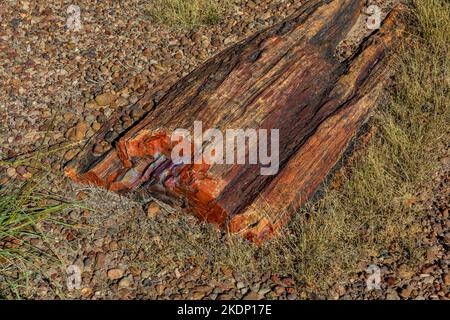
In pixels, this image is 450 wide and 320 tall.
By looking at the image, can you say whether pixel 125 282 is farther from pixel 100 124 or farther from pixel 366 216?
pixel 366 216

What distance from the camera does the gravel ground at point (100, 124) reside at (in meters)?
3.68

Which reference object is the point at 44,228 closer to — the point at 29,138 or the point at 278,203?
the point at 29,138

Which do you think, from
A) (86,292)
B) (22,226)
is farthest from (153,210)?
(22,226)

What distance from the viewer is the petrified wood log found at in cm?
384

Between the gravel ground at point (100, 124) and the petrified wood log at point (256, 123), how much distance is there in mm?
203

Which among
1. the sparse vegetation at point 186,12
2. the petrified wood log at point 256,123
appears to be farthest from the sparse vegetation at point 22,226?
the sparse vegetation at point 186,12

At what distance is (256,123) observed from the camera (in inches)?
162

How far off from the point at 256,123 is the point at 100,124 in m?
1.10

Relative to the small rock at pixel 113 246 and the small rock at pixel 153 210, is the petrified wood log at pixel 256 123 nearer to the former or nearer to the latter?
the small rock at pixel 153 210

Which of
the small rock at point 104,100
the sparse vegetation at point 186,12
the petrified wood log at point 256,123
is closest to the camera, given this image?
the petrified wood log at point 256,123

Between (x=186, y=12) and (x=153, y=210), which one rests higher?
(x=186, y=12)

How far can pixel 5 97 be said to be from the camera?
4750mm

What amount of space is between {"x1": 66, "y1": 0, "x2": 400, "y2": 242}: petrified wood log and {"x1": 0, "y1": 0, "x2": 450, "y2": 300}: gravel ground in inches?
8.0
